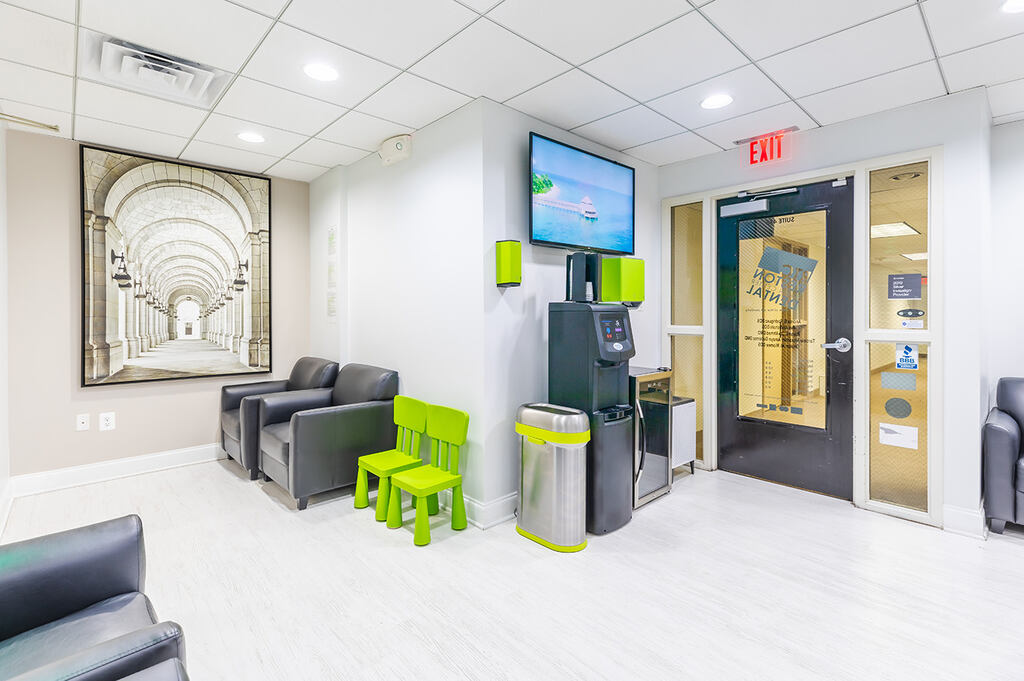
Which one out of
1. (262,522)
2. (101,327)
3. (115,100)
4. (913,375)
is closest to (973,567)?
(913,375)

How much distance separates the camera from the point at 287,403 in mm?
4047

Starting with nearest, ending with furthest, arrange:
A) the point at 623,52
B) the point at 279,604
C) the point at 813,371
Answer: the point at 279,604
the point at 623,52
the point at 813,371

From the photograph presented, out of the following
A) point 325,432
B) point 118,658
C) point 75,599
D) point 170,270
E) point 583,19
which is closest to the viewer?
point 118,658

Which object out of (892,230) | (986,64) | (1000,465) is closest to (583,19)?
(986,64)

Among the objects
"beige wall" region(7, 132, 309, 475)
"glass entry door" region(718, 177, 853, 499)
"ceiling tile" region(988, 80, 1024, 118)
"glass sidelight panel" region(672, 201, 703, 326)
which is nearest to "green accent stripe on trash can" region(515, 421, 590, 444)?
"glass entry door" region(718, 177, 853, 499)

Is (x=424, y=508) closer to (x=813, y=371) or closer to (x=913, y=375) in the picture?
(x=813, y=371)

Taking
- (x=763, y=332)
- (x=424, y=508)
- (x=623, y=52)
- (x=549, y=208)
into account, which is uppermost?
(x=623, y=52)

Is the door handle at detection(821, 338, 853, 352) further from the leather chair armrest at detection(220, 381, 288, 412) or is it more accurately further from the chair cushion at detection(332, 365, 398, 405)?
the leather chair armrest at detection(220, 381, 288, 412)

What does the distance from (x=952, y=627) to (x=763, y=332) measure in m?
2.29

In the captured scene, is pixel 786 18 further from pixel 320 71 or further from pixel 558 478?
pixel 558 478

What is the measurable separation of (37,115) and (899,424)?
20.5 ft

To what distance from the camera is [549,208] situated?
3.40 metres

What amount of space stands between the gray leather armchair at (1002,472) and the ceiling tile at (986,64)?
6.62ft

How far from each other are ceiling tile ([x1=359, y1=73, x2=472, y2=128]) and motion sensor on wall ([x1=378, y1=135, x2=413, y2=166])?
0.21m
